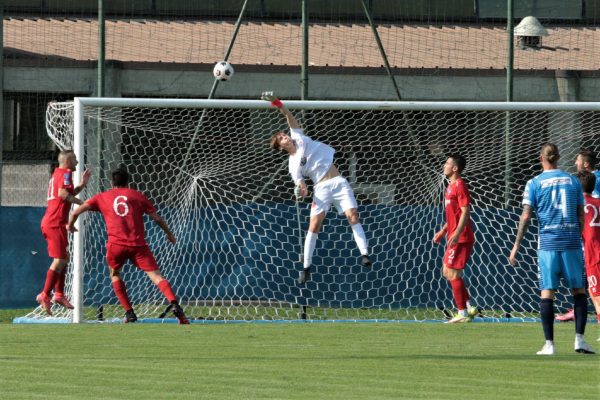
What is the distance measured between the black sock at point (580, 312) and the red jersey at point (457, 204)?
3926 mm

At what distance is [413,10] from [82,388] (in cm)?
1681

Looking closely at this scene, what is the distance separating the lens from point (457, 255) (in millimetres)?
15734

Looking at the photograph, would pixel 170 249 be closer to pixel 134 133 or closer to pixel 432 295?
pixel 134 133

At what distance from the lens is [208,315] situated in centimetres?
1759

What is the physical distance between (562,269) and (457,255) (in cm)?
432

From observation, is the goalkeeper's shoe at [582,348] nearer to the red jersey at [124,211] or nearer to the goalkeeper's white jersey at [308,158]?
the goalkeeper's white jersey at [308,158]

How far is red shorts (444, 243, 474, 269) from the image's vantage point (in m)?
15.7

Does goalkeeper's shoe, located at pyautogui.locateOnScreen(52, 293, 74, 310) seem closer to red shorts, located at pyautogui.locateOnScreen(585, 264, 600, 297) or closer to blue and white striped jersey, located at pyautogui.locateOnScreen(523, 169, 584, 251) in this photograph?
red shorts, located at pyautogui.locateOnScreen(585, 264, 600, 297)

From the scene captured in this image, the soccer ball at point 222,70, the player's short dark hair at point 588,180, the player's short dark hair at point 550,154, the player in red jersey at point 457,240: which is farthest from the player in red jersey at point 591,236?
the soccer ball at point 222,70

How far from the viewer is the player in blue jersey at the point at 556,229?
1139 centimetres

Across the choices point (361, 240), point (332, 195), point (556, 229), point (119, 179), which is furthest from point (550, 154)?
point (119, 179)

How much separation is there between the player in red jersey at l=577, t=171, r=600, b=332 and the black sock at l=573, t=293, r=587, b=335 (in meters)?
1.87

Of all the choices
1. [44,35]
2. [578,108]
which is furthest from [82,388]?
[44,35]

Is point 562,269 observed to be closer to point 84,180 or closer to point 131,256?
point 131,256
